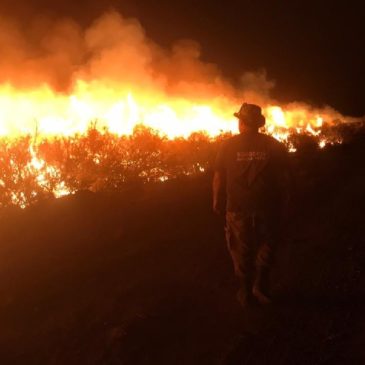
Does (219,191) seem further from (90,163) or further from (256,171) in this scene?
(90,163)

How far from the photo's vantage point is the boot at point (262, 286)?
420 cm

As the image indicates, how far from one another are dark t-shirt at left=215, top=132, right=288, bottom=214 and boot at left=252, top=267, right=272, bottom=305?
2.04ft

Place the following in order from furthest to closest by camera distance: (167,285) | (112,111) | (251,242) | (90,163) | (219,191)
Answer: (112,111) → (90,163) → (167,285) → (219,191) → (251,242)

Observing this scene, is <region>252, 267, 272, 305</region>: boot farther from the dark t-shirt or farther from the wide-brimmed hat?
the wide-brimmed hat

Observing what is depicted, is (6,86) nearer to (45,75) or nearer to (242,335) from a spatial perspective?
(45,75)

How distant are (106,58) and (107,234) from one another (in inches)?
471

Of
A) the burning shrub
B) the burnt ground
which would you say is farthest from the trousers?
the burning shrub

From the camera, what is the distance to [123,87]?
54.2 feet

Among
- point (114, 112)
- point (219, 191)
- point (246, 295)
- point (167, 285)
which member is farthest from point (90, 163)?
point (114, 112)

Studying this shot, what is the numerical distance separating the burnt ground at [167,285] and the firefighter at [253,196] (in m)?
0.37

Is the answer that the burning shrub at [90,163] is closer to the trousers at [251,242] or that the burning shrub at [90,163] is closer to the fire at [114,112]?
the fire at [114,112]

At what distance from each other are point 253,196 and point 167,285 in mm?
1658

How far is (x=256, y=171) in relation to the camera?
161 inches

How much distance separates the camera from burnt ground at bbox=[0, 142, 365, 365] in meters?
3.72
